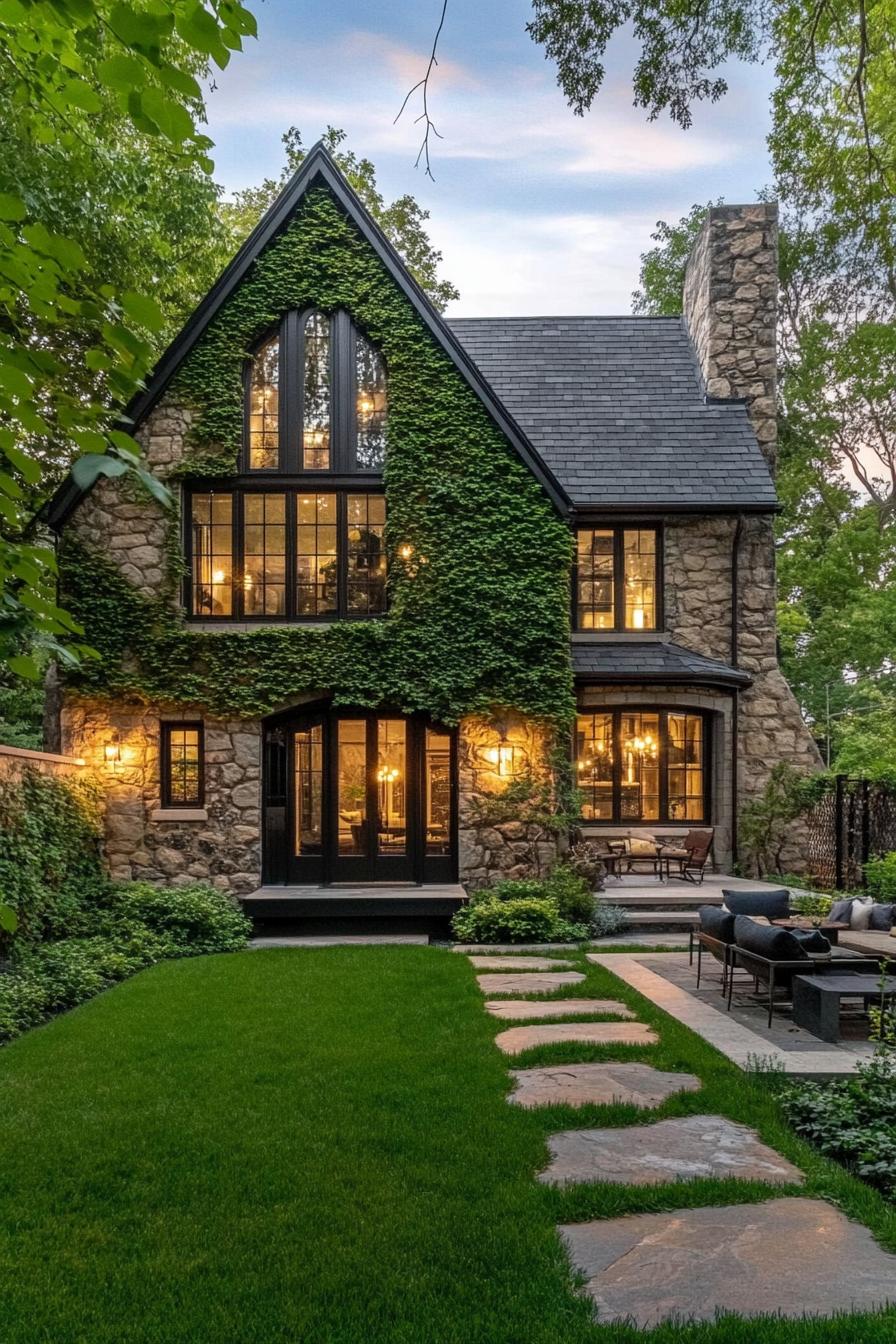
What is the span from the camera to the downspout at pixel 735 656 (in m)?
14.0

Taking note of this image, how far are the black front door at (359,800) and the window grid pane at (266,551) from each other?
1.71m

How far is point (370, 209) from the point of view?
23.0 metres

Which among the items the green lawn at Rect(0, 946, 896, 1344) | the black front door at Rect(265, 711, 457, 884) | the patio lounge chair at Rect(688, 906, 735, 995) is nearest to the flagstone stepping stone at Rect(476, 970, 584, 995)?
the green lawn at Rect(0, 946, 896, 1344)

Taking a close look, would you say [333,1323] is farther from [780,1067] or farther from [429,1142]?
[780,1067]

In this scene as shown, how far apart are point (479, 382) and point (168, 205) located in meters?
5.90

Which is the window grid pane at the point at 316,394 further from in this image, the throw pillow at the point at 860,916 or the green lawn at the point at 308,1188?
the throw pillow at the point at 860,916

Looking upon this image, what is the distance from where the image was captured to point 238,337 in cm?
1248

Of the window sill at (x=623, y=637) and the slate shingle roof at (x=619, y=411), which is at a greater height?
the slate shingle roof at (x=619, y=411)

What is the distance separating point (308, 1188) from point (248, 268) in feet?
39.1

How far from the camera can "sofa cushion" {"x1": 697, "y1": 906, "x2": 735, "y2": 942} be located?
791 centimetres

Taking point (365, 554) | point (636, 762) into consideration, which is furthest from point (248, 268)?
point (636, 762)

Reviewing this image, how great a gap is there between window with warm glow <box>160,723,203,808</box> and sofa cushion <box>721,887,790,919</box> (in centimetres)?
725

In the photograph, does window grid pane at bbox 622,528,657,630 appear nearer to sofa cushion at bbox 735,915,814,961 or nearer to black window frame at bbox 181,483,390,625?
black window frame at bbox 181,483,390,625

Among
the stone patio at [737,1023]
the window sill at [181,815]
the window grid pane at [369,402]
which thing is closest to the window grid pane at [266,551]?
the window grid pane at [369,402]
